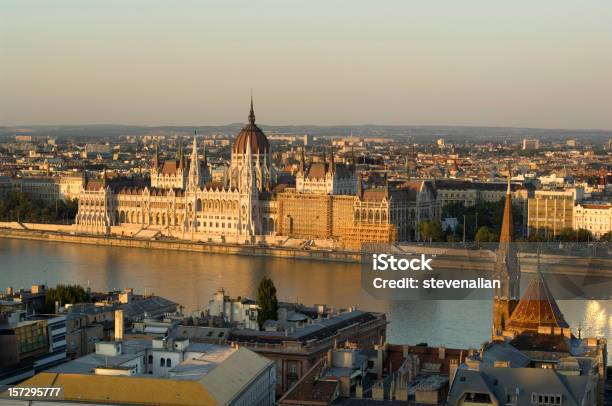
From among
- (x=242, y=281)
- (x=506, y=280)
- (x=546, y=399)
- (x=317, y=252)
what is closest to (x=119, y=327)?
(x=506, y=280)

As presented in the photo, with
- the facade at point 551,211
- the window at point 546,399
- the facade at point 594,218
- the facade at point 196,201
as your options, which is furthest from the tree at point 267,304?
the facade at point 551,211

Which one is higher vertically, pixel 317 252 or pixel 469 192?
pixel 469 192

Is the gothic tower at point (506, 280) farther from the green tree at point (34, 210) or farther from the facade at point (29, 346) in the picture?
the green tree at point (34, 210)

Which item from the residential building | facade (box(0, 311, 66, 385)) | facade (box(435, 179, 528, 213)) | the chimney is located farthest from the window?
facade (box(435, 179, 528, 213))

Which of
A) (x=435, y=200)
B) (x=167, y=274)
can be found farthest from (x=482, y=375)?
(x=435, y=200)

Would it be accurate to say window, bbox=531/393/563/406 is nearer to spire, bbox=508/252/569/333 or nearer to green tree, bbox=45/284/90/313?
spire, bbox=508/252/569/333

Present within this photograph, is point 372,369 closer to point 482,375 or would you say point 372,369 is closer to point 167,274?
point 482,375

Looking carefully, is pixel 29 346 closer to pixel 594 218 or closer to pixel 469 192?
pixel 594 218
